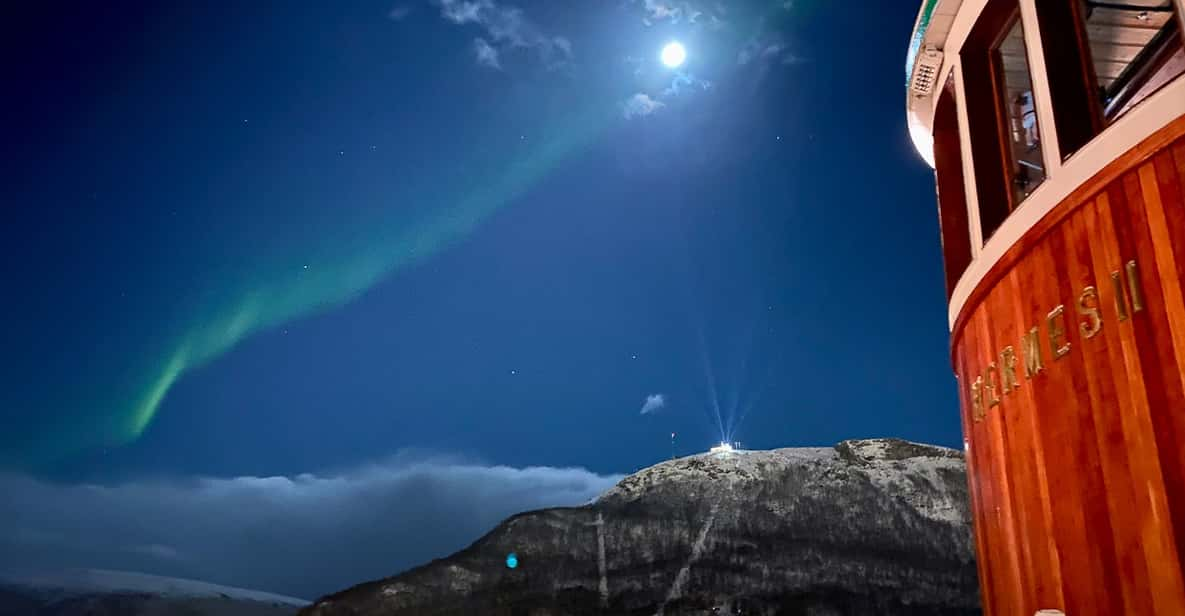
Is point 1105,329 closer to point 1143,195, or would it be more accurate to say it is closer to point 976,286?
point 1143,195

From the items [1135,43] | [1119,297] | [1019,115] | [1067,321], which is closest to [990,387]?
[1067,321]

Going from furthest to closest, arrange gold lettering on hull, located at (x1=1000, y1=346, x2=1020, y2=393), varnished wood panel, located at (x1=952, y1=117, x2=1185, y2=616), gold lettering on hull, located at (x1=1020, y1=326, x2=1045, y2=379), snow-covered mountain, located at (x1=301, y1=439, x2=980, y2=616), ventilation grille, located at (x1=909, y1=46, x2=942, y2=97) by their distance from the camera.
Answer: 1. snow-covered mountain, located at (x1=301, y1=439, x2=980, y2=616)
2. ventilation grille, located at (x1=909, y1=46, x2=942, y2=97)
3. gold lettering on hull, located at (x1=1000, y1=346, x2=1020, y2=393)
4. gold lettering on hull, located at (x1=1020, y1=326, x2=1045, y2=379)
5. varnished wood panel, located at (x1=952, y1=117, x2=1185, y2=616)

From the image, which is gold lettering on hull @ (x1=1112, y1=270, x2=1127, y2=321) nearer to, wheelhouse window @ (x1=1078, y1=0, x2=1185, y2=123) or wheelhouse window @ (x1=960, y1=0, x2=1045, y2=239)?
wheelhouse window @ (x1=960, y1=0, x2=1045, y2=239)

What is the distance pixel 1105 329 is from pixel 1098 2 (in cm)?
391

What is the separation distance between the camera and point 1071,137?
163 inches

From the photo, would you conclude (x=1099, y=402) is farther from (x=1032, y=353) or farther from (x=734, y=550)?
(x=734, y=550)

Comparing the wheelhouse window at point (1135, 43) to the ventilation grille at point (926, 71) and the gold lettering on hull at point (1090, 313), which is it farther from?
the gold lettering on hull at point (1090, 313)

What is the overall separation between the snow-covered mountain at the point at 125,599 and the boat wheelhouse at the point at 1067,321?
135370 millimetres

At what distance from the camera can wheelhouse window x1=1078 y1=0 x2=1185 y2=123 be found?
20.7 ft

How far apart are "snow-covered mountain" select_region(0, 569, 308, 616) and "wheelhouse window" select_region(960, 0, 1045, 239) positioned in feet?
444

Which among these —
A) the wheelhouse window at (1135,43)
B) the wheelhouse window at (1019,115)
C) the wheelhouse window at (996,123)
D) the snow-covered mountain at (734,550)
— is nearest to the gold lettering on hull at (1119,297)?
the wheelhouse window at (996,123)

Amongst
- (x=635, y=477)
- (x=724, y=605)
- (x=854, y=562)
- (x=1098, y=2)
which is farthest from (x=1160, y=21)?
(x=635, y=477)

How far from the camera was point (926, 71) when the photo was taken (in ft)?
21.8

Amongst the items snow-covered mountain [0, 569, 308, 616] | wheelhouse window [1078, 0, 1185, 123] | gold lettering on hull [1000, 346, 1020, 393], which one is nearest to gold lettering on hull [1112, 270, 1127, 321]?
gold lettering on hull [1000, 346, 1020, 393]
